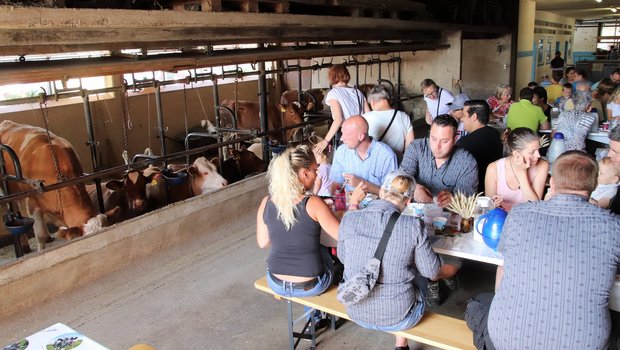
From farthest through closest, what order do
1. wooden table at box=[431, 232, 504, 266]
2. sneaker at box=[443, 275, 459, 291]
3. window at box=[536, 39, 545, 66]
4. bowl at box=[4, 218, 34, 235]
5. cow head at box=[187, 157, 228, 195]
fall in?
window at box=[536, 39, 545, 66] → cow head at box=[187, 157, 228, 195] → bowl at box=[4, 218, 34, 235] → sneaker at box=[443, 275, 459, 291] → wooden table at box=[431, 232, 504, 266]

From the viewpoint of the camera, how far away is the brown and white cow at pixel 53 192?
18.1 ft

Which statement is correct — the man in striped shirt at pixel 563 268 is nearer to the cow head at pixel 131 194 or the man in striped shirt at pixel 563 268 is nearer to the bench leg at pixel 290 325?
the bench leg at pixel 290 325

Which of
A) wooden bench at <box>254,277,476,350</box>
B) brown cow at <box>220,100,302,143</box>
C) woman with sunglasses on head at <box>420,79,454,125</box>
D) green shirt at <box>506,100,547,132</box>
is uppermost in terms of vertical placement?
woman with sunglasses on head at <box>420,79,454,125</box>

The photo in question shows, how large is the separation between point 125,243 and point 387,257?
9.53ft

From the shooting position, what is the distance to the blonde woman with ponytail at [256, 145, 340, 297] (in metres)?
2.88

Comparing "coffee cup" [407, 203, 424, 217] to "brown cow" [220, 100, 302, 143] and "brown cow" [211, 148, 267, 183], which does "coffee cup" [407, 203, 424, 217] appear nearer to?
"brown cow" [211, 148, 267, 183]

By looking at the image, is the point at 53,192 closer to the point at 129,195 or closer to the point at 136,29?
the point at 129,195

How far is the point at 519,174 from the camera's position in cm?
352

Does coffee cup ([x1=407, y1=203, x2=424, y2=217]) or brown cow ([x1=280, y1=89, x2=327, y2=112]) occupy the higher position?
brown cow ([x1=280, y1=89, x2=327, y2=112])

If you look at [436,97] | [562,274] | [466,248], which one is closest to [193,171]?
[436,97]

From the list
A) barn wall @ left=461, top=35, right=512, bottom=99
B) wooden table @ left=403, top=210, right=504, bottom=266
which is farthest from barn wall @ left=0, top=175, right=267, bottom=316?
barn wall @ left=461, top=35, right=512, bottom=99

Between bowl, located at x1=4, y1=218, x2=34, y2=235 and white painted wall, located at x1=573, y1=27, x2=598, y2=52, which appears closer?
bowl, located at x1=4, y1=218, x2=34, y2=235

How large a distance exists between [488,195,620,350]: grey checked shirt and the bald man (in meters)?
1.88

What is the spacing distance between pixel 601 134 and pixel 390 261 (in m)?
4.11
